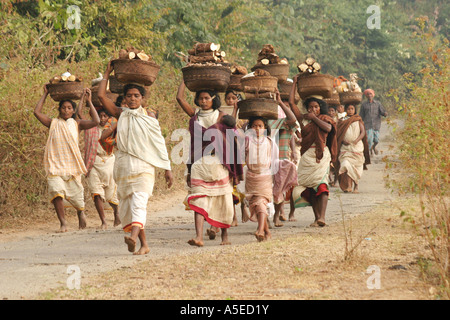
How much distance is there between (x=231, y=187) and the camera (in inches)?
356

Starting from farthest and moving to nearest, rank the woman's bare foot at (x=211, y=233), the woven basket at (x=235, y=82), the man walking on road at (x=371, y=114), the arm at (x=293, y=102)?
the man walking on road at (x=371, y=114) → the woven basket at (x=235, y=82) → the arm at (x=293, y=102) → the woman's bare foot at (x=211, y=233)

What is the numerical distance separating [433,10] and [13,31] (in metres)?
29.2

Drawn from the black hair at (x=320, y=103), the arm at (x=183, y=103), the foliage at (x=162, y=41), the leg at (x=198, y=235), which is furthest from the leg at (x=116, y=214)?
the black hair at (x=320, y=103)

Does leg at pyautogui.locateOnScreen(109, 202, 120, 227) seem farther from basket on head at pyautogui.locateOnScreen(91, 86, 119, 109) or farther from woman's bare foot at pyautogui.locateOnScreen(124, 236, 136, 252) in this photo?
woman's bare foot at pyautogui.locateOnScreen(124, 236, 136, 252)

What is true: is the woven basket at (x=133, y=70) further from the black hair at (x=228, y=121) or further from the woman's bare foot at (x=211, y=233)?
the woman's bare foot at (x=211, y=233)

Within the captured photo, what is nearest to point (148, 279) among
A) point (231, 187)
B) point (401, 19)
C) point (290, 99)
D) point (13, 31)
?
point (231, 187)

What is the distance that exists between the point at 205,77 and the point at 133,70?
1043mm

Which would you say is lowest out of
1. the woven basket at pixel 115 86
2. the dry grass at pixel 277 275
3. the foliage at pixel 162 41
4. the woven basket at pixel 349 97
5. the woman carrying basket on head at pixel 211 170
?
the dry grass at pixel 277 275

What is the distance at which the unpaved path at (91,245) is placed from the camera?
22.9ft

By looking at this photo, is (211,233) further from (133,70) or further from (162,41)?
(162,41)

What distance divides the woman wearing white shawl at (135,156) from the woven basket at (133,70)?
123 millimetres

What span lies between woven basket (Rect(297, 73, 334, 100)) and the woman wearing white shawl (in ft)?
8.45

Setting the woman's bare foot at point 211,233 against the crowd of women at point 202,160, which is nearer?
the crowd of women at point 202,160
